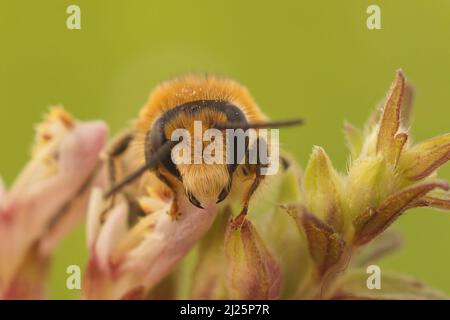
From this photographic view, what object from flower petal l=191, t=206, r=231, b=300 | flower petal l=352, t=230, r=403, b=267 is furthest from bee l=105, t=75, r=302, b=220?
flower petal l=352, t=230, r=403, b=267

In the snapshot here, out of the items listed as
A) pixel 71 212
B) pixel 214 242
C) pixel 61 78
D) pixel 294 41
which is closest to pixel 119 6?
pixel 61 78

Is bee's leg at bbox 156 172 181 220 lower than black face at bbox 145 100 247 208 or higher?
lower

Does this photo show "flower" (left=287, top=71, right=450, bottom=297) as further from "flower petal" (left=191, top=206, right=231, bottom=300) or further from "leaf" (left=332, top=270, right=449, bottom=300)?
"flower petal" (left=191, top=206, right=231, bottom=300)

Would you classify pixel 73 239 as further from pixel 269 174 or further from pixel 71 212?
pixel 269 174

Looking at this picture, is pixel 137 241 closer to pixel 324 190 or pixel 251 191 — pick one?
pixel 251 191

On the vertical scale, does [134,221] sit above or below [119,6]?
below
